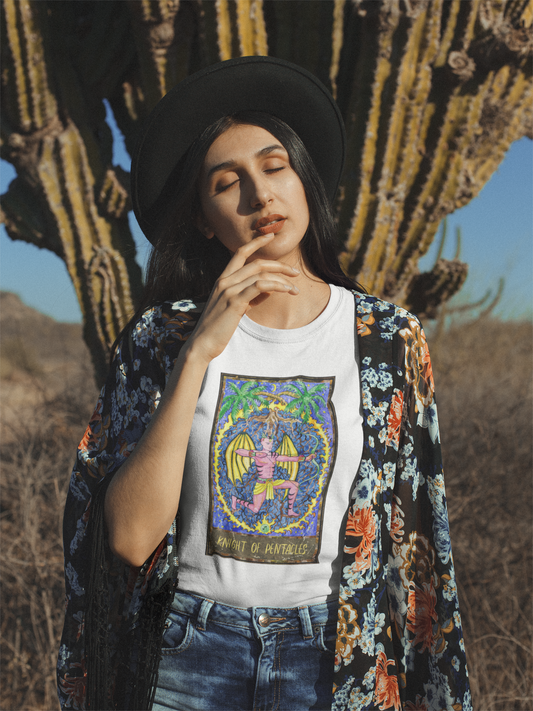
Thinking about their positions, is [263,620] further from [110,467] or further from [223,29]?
[223,29]

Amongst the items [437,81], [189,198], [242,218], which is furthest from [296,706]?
[437,81]

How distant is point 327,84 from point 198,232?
1687 millimetres

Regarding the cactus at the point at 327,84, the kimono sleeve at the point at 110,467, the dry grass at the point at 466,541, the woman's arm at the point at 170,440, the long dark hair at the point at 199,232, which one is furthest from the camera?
the dry grass at the point at 466,541

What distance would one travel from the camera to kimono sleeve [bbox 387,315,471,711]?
1451 mm

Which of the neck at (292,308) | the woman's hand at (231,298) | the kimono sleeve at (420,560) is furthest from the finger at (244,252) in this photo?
the kimono sleeve at (420,560)

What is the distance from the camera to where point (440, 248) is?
763cm

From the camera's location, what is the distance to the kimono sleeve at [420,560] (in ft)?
4.76

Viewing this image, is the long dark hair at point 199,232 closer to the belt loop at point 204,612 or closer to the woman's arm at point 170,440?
the woman's arm at point 170,440

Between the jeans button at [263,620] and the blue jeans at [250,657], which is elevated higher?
the jeans button at [263,620]

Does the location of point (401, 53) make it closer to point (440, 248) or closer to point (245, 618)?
point (245, 618)

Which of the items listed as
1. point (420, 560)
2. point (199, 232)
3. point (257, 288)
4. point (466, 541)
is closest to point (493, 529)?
point (466, 541)

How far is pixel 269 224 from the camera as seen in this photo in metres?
1.52

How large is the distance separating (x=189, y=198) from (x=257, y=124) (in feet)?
1.00

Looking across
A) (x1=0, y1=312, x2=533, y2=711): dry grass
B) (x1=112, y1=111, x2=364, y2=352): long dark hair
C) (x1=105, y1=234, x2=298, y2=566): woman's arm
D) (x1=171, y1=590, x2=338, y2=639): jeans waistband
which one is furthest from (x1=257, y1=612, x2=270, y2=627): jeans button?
(x1=0, y1=312, x2=533, y2=711): dry grass
